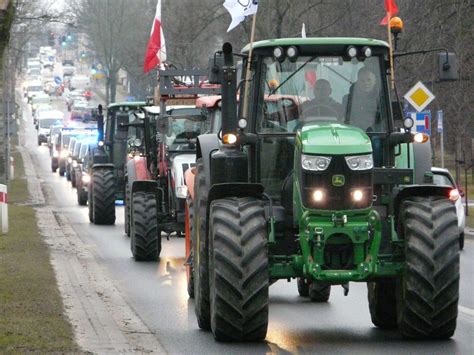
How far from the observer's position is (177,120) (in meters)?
25.3

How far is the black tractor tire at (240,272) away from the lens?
1199cm

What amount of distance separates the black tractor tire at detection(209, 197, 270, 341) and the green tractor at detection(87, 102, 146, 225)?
1865 cm

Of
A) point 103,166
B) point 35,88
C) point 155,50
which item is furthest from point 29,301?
point 35,88

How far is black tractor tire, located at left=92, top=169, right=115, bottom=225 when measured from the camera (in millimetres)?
31609

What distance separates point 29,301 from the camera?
15.5 metres

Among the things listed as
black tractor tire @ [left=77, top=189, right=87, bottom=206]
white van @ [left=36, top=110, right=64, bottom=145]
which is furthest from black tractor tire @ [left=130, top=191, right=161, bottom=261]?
white van @ [left=36, top=110, right=64, bottom=145]

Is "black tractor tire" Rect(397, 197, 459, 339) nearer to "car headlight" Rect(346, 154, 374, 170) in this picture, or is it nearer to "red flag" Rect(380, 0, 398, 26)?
"car headlight" Rect(346, 154, 374, 170)

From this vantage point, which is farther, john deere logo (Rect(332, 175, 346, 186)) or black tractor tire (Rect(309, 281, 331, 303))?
black tractor tire (Rect(309, 281, 331, 303))

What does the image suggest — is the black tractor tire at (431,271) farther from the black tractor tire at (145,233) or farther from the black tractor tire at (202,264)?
the black tractor tire at (145,233)

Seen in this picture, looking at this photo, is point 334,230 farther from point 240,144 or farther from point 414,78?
point 414,78

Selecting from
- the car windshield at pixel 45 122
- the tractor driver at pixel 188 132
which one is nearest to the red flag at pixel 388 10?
the tractor driver at pixel 188 132

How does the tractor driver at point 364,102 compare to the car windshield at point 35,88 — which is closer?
the tractor driver at point 364,102

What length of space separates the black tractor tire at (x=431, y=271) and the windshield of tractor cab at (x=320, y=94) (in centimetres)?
153

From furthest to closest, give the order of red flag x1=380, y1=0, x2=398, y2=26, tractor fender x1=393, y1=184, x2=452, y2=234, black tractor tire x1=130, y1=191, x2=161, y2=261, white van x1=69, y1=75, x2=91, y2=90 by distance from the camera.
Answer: white van x1=69, y1=75, x2=91, y2=90 → black tractor tire x1=130, y1=191, x2=161, y2=261 → red flag x1=380, y1=0, x2=398, y2=26 → tractor fender x1=393, y1=184, x2=452, y2=234
